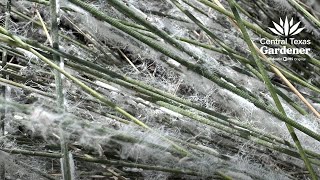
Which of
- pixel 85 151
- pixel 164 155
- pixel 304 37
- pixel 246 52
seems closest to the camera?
pixel 164 155

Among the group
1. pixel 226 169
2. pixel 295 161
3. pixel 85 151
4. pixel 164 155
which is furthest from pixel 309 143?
pixel 85 151

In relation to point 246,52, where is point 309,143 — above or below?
below

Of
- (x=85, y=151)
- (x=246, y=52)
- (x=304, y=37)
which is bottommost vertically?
(x=85, y=151)

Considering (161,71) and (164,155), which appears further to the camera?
(161,71)

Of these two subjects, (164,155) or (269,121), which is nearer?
(164,155)

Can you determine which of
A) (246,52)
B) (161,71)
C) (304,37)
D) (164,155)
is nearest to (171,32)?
(161,71)

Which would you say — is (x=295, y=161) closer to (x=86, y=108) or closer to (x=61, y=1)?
(x=86, y=108)

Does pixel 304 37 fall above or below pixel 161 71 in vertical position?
above

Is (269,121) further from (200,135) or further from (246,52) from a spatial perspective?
(246,52)

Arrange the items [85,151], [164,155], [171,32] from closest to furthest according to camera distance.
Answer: [164,155]
[85,151]
[171,32]

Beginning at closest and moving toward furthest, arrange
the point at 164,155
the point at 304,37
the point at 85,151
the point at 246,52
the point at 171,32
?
the point at 164,155 → the point at 85,151 → the point at 171,32 → the point at 246,52 → the point at 304,37
